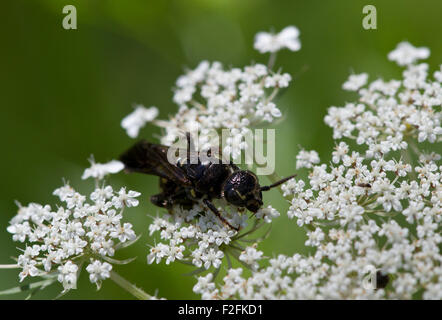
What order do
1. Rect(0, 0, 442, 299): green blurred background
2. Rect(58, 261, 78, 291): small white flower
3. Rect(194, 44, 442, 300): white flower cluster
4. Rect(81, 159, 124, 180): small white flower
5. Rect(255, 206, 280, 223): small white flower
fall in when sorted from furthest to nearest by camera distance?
Rect(0, 0, 442, 299): green blurred background
Rect(81, 159, 124, 180): small white flower
Rect(255, 206, 280, 223): small white flower
Rect(58, 261, 78, 291): small white flower
Rect(194, 44, 442, 300): white flower cluster

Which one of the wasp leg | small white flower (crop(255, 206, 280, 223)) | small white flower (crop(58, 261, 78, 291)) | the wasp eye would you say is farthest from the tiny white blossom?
small white flower (crop(58, 261, 78, 291))

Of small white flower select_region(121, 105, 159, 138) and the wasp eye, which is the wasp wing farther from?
small white flower select_region(121, 105, 159, 138)

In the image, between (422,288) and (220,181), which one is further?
(220,181)

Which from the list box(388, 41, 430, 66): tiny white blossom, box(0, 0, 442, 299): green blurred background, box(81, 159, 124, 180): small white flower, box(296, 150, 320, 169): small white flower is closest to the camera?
box(296, 150, 320, 169): small white flower

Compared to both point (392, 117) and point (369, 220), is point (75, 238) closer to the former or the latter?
point (369, 220)

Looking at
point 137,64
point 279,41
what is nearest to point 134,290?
point 279,41

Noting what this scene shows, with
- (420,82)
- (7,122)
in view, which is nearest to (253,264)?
(420,82)
